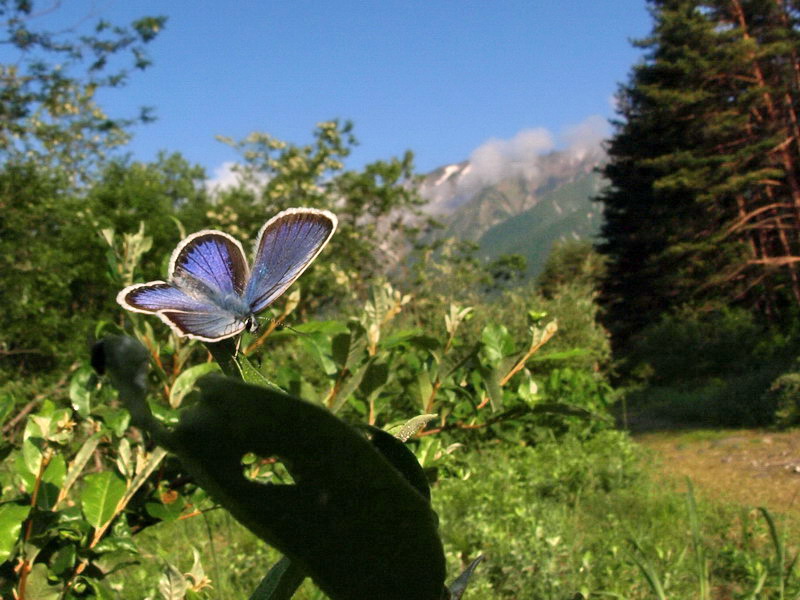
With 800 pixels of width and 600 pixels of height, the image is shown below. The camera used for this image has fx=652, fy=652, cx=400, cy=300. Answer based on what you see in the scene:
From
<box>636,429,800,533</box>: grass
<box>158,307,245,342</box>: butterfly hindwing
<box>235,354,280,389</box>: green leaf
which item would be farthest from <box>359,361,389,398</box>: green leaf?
<box>636,429,800,533</box>: grass

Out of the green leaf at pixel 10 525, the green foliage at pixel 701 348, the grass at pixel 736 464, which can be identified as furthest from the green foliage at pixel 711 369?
the green leaf at pixel 10 525

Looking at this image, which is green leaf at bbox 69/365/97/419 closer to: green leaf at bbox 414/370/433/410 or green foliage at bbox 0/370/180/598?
green foliage at bbox 0/370/180/598

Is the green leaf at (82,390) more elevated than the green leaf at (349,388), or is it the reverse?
the green leaf at (82,390)

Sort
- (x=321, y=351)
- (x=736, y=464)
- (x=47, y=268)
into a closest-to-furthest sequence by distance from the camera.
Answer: (x=321, y=351) < (x=736, y=464) < (x=47, y=268)

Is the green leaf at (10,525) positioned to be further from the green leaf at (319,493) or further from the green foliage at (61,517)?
the green leaf at (319,493)

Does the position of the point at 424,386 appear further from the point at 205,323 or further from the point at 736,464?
the point at 736,464

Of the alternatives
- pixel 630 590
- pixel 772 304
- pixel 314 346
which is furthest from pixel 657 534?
pixel 772 304

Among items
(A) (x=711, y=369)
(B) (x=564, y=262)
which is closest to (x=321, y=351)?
(A) (x=711, y=369)

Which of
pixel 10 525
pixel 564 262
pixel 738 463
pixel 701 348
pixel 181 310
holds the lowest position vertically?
pixel 738 463
